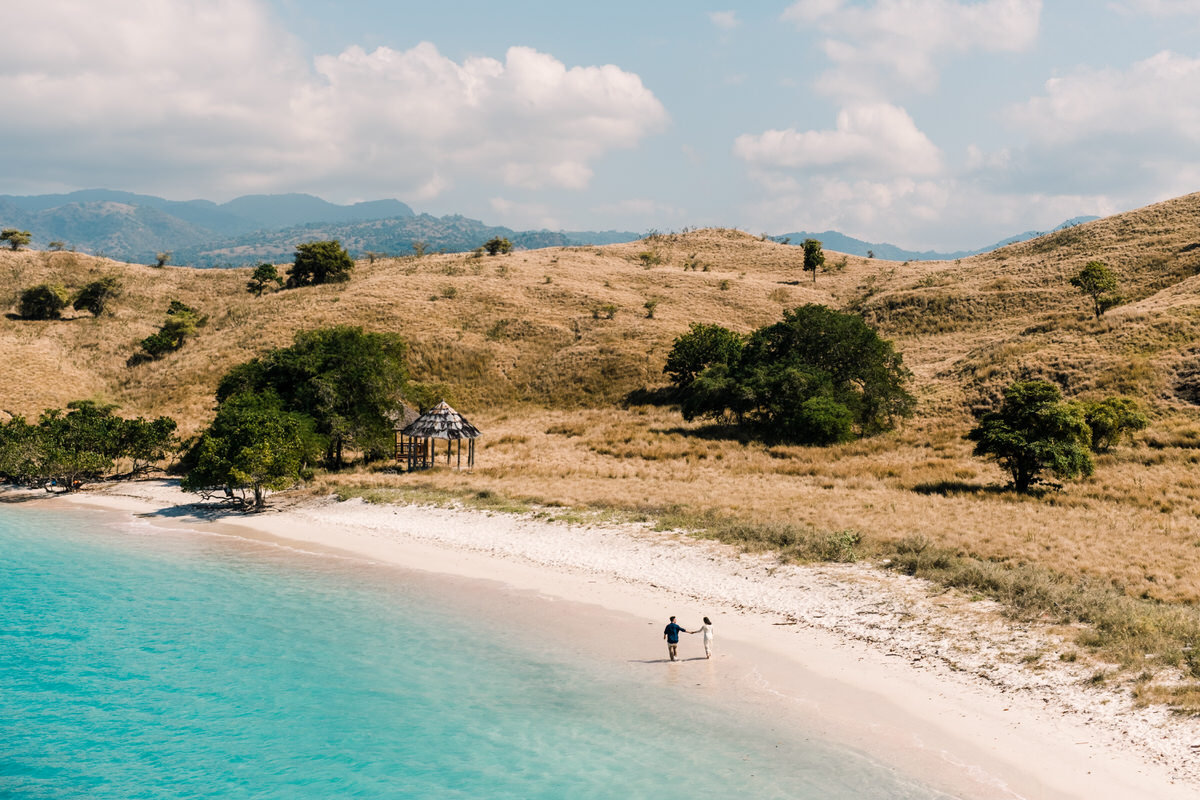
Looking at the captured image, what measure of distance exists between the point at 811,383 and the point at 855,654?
31.9 m

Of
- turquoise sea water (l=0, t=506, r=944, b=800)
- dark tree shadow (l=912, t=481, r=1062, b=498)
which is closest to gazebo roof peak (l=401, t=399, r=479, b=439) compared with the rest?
turquoise sea water (l=0, t=506, r=944, b=800)

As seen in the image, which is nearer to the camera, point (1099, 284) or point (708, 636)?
point (708, 636)

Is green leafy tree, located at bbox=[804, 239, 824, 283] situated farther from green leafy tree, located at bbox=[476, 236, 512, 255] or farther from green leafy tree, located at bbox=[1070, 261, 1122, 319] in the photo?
green leafy tree, located at bbox=[476, 236, 512, 255]

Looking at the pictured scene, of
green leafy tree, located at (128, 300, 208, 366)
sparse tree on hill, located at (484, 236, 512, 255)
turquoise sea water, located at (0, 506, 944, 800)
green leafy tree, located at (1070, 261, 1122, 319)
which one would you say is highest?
sparse tree on hill, located at (484, 236, 512, 255)

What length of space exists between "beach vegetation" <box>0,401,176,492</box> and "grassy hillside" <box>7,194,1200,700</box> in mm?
11431

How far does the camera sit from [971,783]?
12.6m

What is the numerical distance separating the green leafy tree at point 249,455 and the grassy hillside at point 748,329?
3742mm

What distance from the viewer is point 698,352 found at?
60562 mm

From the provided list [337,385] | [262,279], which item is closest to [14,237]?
[262,279]

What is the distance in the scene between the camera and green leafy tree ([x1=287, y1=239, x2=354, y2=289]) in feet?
292

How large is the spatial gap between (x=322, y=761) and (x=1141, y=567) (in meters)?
23.8

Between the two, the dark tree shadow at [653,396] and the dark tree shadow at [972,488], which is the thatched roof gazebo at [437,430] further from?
the dark tree shadow at [972,488]

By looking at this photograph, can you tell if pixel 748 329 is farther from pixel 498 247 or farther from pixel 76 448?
pixel 76 448

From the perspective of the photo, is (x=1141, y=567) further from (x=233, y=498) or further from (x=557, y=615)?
(x=233, y=498)
